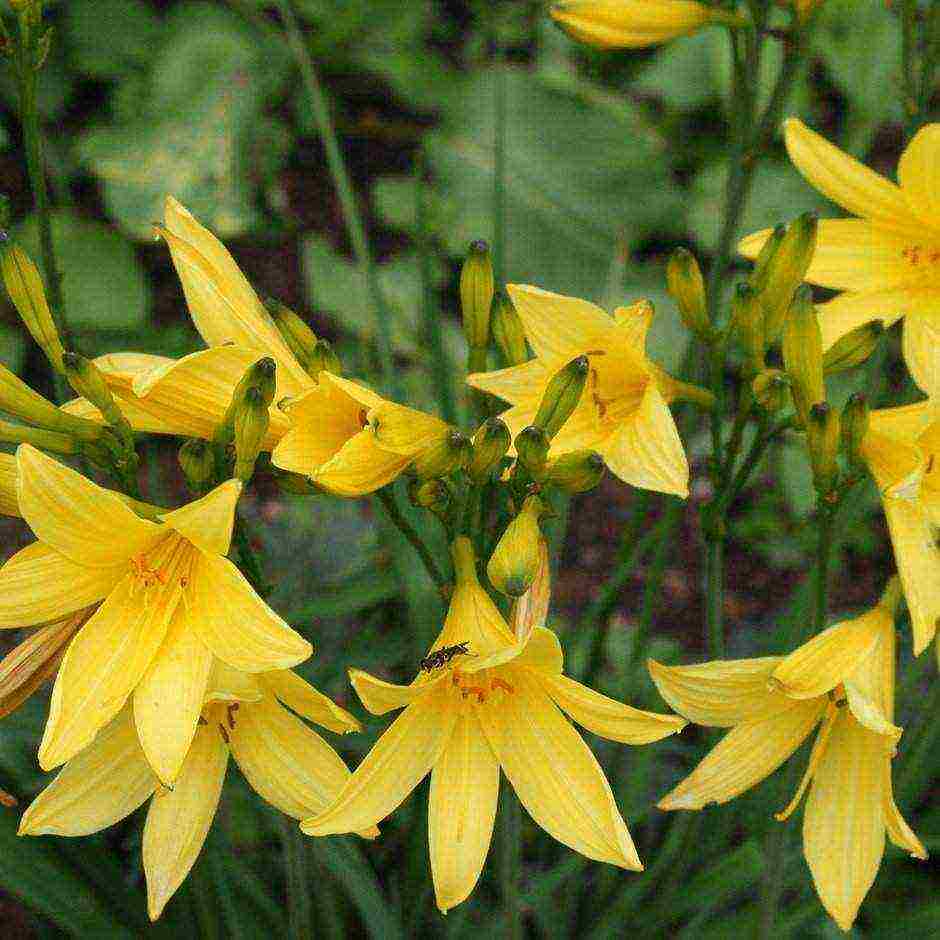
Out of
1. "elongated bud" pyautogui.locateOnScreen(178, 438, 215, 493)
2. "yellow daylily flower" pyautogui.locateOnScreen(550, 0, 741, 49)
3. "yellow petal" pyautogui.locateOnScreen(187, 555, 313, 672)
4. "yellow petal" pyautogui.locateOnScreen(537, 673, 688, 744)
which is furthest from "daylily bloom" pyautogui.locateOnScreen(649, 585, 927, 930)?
"yellow daylily flower" pyautogui.locateOnScreen(550, 0, 741, 49)

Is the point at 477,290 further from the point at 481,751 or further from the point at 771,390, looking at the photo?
the point at 481,751

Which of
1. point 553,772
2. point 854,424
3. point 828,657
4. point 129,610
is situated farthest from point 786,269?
point 129,610

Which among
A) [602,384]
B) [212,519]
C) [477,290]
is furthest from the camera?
[602,384]

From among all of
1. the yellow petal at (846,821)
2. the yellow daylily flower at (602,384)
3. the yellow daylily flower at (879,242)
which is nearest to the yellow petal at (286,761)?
the yellow daylily flower at (602,384)

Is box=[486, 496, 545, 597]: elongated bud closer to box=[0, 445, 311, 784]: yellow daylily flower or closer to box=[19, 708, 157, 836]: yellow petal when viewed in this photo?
box=[0, 445, 311, 784]: yellow daylily flower

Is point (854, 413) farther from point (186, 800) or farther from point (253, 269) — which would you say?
point (253, 269)

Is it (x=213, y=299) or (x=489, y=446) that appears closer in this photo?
(x=489, y=446)
